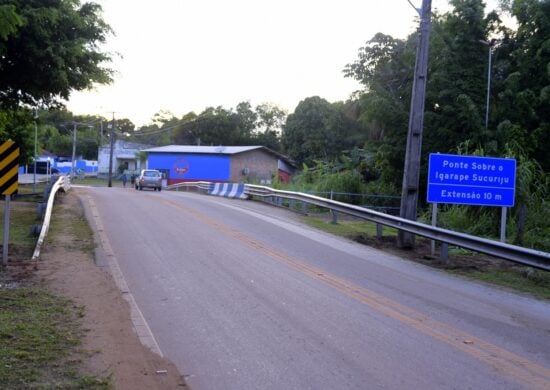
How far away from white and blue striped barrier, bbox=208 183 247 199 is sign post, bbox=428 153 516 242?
56.7ft

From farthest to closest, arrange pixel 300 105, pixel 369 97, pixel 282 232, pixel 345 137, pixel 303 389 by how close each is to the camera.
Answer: pixel 300 105, pixel 345 137, pixel 369 97, pixel 282 232, pixel 303 389

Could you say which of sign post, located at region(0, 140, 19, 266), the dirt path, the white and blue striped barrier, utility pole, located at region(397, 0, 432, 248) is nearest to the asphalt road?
the dirt path

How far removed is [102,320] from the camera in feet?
24.5

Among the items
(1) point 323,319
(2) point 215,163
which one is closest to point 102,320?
(1) point 323,319

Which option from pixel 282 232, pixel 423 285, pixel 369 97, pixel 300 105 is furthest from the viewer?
pixel 300 105

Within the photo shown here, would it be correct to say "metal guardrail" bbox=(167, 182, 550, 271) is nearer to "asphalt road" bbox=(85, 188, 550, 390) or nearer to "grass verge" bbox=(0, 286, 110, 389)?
"asphalt road" bbox=(85, 188, 550, 390)

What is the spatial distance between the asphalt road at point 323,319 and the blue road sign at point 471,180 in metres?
2.31

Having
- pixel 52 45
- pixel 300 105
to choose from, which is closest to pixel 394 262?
pixel 52 45

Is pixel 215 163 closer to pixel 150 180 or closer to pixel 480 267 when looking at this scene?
pixel 150 180

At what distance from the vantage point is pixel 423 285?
1047cm

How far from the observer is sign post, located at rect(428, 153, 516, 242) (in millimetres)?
14805

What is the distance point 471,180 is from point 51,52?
10509mm

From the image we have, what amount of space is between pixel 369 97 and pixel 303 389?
87.4 ft

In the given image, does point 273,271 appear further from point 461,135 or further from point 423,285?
point 461,135
